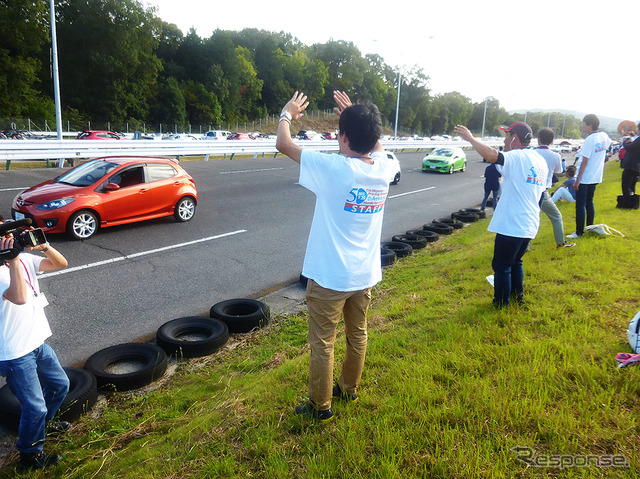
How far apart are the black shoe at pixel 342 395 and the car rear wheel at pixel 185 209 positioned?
7.77 meters

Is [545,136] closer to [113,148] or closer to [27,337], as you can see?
[27,337]

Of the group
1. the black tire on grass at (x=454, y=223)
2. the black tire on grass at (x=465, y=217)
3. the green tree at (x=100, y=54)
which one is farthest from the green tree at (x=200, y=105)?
the black tire on grass at (x=454, y=223)

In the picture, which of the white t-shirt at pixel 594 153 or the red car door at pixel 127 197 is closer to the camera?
the white t-shirt at pixel 594 153

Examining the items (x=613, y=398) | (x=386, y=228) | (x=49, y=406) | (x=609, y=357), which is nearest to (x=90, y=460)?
(x=49, y=406)

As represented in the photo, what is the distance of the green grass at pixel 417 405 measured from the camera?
250 cm

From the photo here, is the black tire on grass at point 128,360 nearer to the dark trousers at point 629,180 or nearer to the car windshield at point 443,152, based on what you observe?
the dark trousers at point 629,180

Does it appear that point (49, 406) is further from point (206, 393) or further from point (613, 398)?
point (613, 398)

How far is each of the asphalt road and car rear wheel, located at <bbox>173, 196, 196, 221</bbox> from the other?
24 centimetres

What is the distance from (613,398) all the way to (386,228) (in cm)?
794

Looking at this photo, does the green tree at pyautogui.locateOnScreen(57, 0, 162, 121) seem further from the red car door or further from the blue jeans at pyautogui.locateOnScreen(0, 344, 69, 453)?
the blue jeans at pyautogui.locateOnScreen(0, 344, 69, 453)

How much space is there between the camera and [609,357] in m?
3.39

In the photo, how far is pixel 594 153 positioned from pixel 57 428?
7875 millimetres

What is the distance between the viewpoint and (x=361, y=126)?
262cm

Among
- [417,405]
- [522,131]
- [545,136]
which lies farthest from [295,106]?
[545,136]
